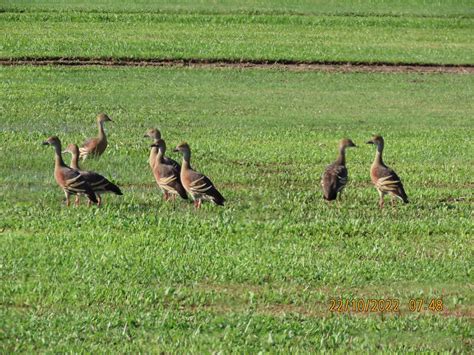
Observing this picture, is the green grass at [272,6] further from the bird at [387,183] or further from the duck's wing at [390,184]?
the duck's wing at [390,184]

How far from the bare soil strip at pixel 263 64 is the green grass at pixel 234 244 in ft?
30.7

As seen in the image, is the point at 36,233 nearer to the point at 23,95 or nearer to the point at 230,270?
the point at 230,270

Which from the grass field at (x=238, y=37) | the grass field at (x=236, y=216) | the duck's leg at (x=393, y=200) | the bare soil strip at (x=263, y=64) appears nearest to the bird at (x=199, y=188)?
the grass field at (x=236, y=216)

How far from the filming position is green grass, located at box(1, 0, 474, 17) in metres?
49.7

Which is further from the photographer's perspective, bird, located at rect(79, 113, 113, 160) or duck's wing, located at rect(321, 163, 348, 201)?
bird, located at rect(79, 113, 113, 160)

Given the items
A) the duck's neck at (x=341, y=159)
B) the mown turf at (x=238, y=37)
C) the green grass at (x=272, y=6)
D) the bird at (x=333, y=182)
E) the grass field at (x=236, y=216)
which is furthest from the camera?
the green grass at (x=272, y=6)

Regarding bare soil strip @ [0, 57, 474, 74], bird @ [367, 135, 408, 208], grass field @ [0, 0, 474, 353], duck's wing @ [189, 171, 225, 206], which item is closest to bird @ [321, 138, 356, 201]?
grass field @ [0, 0, 474, 353]

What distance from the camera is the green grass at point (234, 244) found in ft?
34.7

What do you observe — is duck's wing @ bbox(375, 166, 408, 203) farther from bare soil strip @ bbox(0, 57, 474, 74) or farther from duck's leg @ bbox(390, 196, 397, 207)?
bare soil strip @ bbox(0, 57, 474, 74)

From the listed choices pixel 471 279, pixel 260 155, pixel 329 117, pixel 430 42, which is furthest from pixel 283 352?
pixel 430 42

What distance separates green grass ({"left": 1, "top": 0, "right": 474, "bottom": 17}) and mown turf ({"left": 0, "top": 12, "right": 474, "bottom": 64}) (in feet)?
6.20

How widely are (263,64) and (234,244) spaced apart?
24.0 m
